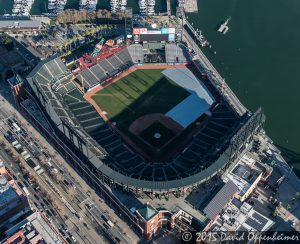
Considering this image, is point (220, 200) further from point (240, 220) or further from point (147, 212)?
point (147, 212)

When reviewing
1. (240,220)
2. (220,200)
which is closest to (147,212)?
(220,200)

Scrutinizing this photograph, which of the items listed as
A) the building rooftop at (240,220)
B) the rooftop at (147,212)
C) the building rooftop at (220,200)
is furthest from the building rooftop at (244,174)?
the rooftop at (147,212)

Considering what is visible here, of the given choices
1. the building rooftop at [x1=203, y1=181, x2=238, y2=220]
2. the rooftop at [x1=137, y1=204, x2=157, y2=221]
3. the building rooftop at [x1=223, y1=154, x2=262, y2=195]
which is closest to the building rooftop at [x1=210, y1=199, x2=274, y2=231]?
the building rooftop at [x1=203, y1=181, x2=238, y2=220]

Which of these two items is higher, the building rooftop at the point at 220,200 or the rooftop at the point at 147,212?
the building rooftop at the point at 220,200

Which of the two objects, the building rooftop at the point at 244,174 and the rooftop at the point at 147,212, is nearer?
the rooftop at the point at 147,212

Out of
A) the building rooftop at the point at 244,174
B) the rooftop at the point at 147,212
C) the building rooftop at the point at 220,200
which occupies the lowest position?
the rooftop at the point at 147,212

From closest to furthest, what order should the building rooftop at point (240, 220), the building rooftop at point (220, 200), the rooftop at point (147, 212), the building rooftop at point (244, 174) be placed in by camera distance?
the rooftop at point (147, 212)
the building rooftop at point (220, 200)
the building rooftop at point (240, 220)
the building rooftop at point (244, 174)

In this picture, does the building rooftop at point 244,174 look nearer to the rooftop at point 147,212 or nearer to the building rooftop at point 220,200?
the building rooftop at point 220,200

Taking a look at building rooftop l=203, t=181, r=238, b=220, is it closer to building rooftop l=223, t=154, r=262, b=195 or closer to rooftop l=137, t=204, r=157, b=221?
building rooftop l=223, t=154, r=262, b=195
